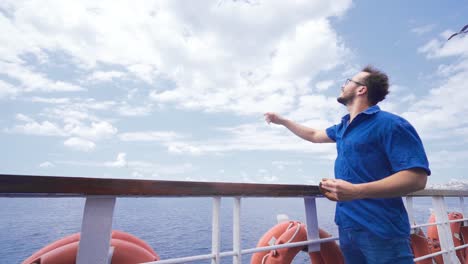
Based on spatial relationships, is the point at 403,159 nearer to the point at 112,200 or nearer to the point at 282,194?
the point at 282,194

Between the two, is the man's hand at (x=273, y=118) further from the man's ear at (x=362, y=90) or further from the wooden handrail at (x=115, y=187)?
the wooden handrail at (x=115, y=187)

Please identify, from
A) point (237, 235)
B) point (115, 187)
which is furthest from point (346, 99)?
point (115, 187)

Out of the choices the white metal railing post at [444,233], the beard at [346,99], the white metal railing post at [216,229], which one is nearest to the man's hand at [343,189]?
the white metal railing post at [216,229]

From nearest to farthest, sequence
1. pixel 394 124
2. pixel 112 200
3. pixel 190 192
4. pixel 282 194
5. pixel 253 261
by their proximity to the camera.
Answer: pixel 112 200, pixel 190 192, pixel 394 124, pixel 282 194, pixel 253 261

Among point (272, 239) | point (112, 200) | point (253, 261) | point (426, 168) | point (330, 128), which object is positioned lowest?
point (253, 261)

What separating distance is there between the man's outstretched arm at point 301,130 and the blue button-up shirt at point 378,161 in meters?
0.37

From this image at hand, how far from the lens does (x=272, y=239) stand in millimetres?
2061

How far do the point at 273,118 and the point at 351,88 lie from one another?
1.96ft

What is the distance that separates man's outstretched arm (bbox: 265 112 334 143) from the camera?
69.7 inches

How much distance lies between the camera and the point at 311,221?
1740mm

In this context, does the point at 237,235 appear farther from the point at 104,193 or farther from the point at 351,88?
the point at 351,88

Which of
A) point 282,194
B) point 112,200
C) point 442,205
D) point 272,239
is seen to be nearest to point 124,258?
point 112,200

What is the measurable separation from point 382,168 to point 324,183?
31cm

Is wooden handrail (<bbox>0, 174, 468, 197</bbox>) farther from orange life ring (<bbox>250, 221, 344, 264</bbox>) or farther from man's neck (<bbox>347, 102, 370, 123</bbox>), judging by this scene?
orange life ring (<bbox>250, 221, 344, 264</bbox>)
